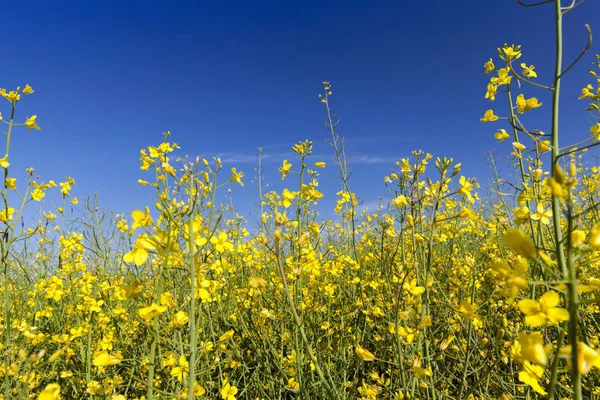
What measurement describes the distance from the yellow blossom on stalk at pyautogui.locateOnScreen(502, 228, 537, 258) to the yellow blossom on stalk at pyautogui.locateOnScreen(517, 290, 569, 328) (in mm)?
111

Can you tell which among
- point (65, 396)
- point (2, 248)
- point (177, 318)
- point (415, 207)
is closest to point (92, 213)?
point (65, 396)

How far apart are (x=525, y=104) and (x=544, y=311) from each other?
167cm

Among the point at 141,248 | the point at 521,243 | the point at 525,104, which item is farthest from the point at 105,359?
the point at 525,104

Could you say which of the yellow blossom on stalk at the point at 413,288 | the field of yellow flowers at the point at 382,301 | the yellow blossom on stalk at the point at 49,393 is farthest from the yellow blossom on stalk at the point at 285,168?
the yellow blossom on stalk at the point at 49,393

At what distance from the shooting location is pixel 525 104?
6.88 ft

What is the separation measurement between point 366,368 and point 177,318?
8.87ft

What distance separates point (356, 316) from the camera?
3.47 meters

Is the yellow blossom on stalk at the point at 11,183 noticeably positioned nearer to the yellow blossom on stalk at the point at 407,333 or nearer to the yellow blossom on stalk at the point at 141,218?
the yellow blossom on stalk at the point at 141,218

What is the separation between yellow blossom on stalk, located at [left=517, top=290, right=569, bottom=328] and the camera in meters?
0.82

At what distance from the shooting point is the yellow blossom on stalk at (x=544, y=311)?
82 cm

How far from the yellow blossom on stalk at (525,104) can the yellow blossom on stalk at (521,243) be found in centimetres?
157

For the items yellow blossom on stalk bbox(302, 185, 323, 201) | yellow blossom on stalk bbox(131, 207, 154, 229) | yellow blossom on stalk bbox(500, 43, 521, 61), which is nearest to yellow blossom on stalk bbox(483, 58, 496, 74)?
yellow blossom on stalk bbox(500, 43, 521, 61)

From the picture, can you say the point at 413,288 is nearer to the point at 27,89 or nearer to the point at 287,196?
the point at 287,196

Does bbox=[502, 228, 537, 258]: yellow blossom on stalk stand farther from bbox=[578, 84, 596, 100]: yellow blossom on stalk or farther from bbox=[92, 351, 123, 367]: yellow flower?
bbox=[578, 84, 596, 100]: yellow blossom on stalk
